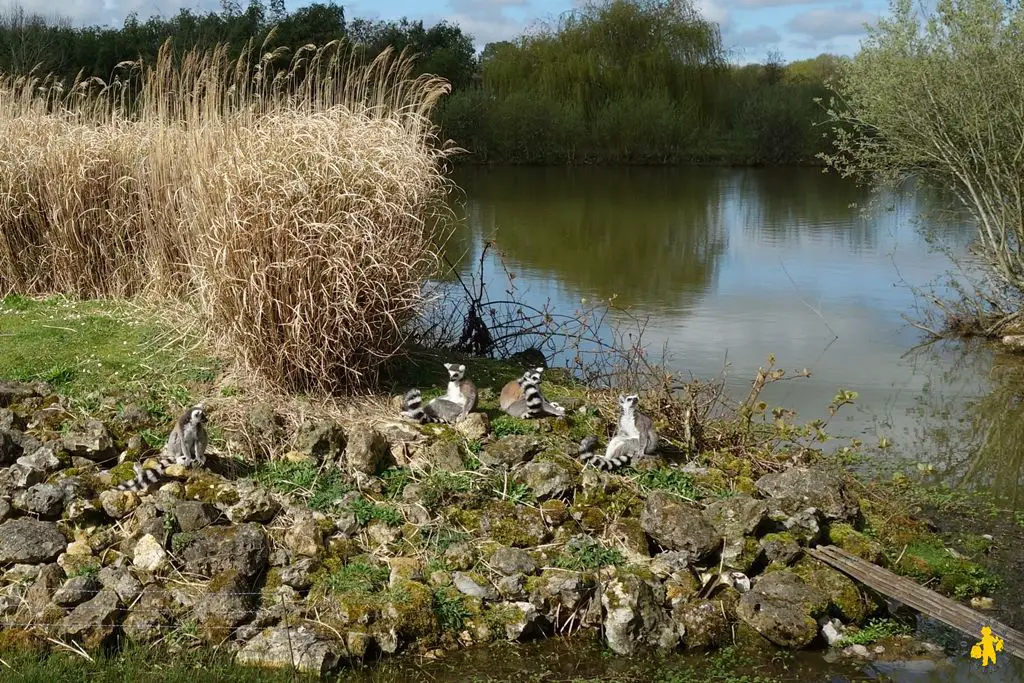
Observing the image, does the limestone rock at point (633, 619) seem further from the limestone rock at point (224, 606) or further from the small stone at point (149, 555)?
the small stone at point (149, 555)

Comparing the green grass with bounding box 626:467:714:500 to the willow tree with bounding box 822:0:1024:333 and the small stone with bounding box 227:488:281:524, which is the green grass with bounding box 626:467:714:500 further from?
the willow tree with bounding box 822:0:1024:333

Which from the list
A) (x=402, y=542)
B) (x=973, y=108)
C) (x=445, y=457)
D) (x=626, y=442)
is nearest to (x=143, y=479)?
(x=402, y=542)

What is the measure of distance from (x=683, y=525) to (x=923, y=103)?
9.50 m

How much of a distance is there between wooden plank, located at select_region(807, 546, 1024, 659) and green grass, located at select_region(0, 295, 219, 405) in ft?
15.1

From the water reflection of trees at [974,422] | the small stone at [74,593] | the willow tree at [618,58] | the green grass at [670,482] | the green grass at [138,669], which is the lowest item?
the green grass at [138,669]

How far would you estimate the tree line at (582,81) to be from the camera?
110ft

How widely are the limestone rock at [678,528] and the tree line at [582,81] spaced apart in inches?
1069

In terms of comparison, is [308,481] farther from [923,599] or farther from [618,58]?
[618,58]

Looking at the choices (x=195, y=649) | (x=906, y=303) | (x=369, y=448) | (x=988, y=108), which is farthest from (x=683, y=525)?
(x=906, y=303)

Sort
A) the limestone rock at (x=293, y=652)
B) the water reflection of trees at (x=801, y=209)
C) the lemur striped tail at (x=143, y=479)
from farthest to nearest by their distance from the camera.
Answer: the water reflection of trees at (x=801, y=209)
the lemur striped tail at (x=143, y=479)
the limestone rock at (x=293, y=652)

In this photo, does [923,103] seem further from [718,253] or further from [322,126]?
[322,126]

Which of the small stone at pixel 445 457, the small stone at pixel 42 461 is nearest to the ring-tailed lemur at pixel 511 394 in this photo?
the small stone at pixel 445 457

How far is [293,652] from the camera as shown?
17.3 ft

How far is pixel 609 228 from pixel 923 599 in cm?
1619
